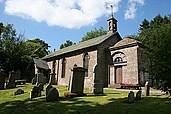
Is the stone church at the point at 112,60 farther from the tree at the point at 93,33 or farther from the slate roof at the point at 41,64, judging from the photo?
the tree at the point at 93,33

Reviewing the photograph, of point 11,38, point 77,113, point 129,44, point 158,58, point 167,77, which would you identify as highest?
point 11,38

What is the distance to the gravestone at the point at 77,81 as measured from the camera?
16.0m

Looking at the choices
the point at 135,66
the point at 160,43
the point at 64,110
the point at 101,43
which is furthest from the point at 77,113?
the point at 101,43

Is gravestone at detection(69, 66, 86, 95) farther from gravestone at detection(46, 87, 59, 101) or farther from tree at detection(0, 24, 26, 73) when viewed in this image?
tree at detection(0, 24, 26, 73)

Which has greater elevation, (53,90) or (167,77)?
(167,77)

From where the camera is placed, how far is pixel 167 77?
32.4 ft

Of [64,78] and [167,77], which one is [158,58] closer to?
[167,77]

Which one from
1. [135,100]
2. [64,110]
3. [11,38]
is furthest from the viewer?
[11,38]

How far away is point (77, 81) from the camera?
16266mm

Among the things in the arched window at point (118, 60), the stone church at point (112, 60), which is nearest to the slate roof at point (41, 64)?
the stone church at point (112, 60)

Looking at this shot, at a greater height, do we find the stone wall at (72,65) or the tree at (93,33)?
the tree at (93,33)

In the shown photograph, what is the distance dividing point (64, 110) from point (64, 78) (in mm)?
24858

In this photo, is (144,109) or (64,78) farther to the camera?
(64,78)

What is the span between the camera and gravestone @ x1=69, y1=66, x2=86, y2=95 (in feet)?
52.4
